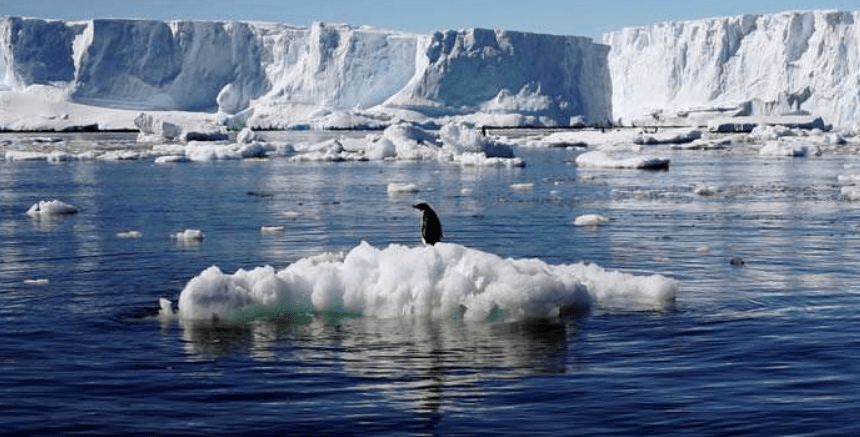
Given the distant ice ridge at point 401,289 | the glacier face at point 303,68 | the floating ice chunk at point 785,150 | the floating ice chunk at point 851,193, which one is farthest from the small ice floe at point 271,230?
the glacier face at point 303,68

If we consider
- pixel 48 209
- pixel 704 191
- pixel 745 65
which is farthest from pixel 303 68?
pixel 48 209

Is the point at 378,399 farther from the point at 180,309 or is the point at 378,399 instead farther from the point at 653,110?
Answer: the point at 653,110

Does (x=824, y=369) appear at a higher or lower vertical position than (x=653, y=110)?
lower

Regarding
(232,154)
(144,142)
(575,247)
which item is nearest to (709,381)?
(575,247)

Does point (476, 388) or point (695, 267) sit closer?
point (476, 388)

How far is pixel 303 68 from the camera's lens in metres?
140

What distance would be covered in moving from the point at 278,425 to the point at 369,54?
13108 centimetres

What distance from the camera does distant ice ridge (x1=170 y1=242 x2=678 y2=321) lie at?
38.0 feet

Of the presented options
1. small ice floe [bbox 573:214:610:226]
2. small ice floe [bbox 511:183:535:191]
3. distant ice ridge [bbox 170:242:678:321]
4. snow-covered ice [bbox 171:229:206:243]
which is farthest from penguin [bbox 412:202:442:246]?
small ice floe [bbox 511:183:535:191]

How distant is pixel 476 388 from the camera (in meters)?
8.76

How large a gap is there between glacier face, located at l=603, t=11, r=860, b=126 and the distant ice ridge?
101m

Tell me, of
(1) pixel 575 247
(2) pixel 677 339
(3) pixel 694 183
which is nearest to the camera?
(2) pixel 677 339

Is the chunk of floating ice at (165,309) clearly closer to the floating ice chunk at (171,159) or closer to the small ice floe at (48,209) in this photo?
the small ice floe at (48,209)

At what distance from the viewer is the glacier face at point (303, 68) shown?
121938 mm
